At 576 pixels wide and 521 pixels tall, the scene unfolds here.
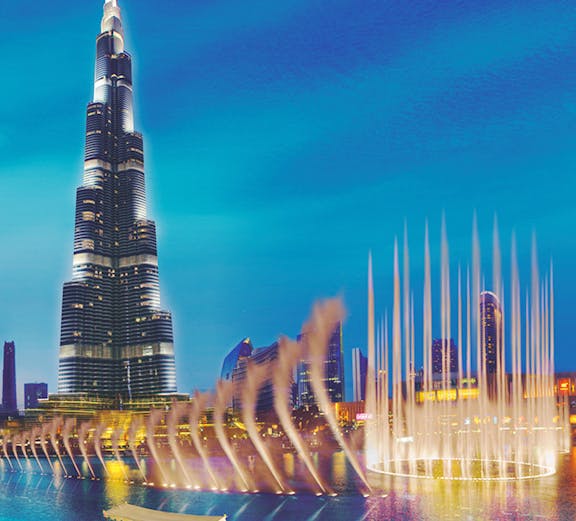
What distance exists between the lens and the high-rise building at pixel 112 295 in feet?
587

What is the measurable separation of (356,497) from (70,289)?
147 meters

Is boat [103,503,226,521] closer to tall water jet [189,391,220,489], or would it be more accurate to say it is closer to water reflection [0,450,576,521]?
water reflection [0,450,576,521]

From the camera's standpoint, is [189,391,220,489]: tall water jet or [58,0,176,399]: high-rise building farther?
[58,0,176,399]: high-rise building

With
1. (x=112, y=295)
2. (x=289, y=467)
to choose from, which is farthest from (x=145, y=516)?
(x=112, y=295)

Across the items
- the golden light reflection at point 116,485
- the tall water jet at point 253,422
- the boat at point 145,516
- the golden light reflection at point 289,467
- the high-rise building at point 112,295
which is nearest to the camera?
the boat at point 145,516

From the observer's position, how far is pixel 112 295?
621ft

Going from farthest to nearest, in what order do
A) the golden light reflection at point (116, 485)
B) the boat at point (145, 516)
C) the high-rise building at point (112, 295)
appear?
the high-rise building at point (112, 295)
the golden light reflection at point (116, 485)
the boat at point (145, 516)

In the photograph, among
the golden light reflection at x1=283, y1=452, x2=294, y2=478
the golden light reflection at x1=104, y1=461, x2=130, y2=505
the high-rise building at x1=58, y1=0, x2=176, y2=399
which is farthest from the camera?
the high-rise building at x1=58, y1=0, x2=176, y2=399

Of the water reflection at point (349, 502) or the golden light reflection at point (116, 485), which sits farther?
the golden light reflection at point (116, 485)

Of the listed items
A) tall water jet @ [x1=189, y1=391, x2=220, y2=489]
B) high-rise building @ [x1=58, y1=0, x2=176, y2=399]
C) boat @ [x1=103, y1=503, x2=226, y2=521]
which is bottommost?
tall water jet @ [x1=189, y1=391, x2=220, y2=489]

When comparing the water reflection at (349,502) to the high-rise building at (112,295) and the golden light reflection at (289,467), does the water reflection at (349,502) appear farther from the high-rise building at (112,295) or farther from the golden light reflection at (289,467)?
the high-rise building at (112,295)

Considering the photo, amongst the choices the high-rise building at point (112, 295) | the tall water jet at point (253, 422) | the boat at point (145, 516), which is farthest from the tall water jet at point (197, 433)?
the high-rise building at point (112, 295)

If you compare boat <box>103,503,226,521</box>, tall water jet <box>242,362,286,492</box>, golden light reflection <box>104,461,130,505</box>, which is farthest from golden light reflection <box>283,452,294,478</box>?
boat <box>103,503,226,521</box>

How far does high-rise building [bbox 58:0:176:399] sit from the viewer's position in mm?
179000
